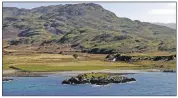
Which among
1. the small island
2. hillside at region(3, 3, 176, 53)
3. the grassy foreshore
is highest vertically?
hillside at region(3, 3, 176, 53)

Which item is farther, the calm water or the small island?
the small island

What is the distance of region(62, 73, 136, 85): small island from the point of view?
56.1 ft

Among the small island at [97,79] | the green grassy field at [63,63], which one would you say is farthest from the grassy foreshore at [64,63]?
the small island at [97,79]

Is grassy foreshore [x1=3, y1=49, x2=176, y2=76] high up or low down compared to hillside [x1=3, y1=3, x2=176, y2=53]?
down

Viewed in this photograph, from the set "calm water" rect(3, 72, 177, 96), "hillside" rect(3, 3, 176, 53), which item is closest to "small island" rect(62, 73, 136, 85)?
"calm water" rect(3, 72, 177, 96)

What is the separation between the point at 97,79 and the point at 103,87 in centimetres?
19

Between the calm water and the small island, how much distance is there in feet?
0.27

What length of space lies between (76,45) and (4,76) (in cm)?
151

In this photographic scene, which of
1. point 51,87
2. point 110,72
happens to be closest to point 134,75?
point 110,72

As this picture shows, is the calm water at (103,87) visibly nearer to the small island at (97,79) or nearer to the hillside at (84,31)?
the small island at (97,79)

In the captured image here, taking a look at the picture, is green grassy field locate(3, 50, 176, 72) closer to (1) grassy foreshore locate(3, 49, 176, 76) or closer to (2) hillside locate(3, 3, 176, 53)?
(1) grassy foreshore locate(3, 49, 176, 76)

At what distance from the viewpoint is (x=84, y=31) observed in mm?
17359

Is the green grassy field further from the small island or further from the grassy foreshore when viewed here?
the small island

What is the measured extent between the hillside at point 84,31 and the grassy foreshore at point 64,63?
221 mm
